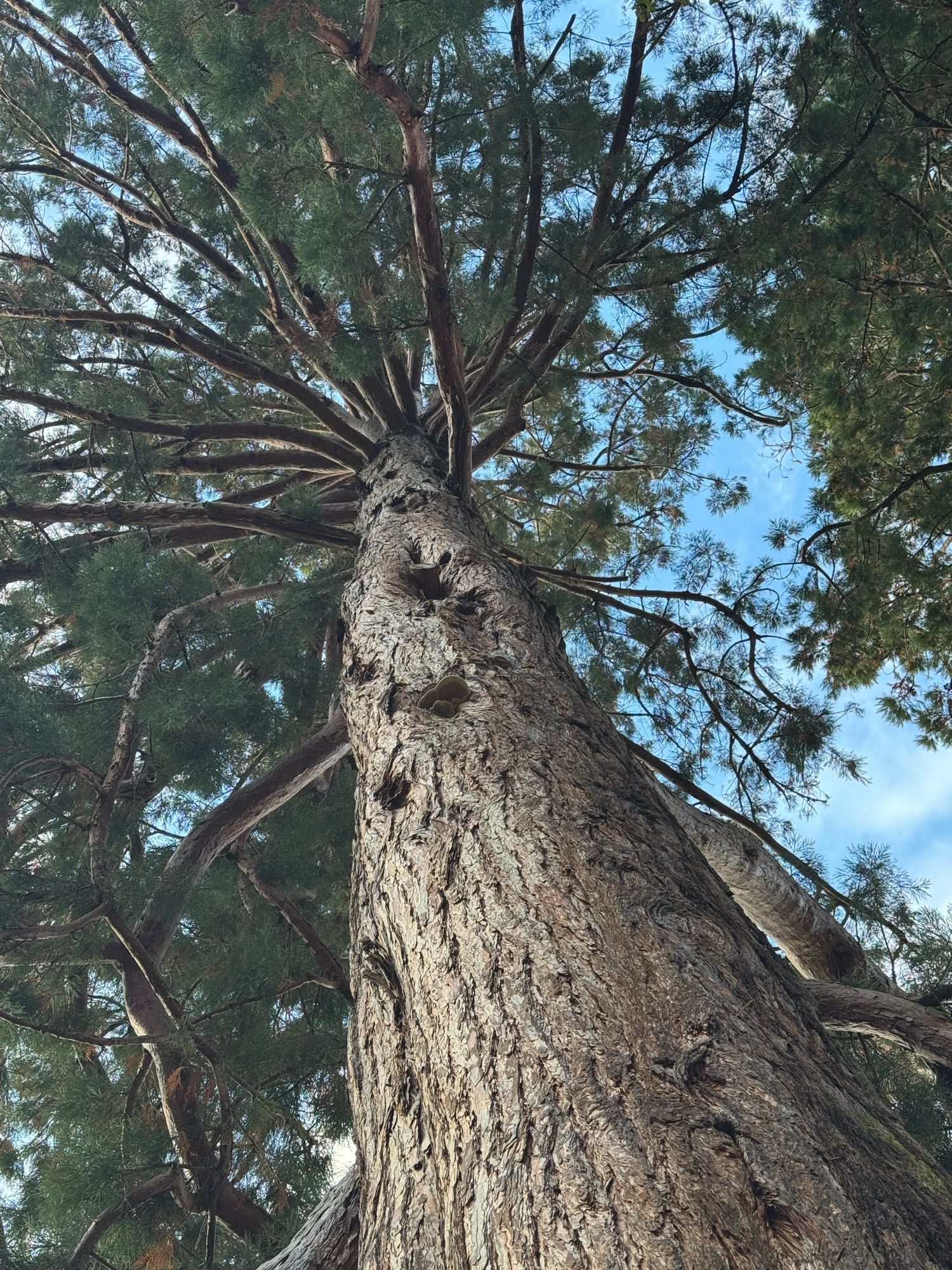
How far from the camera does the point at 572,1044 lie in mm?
1134

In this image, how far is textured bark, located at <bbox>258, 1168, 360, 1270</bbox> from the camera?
1854 millimetres

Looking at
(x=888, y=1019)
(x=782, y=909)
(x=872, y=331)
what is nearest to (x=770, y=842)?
(x=782, y=909)

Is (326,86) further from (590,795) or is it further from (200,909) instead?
(200,909)

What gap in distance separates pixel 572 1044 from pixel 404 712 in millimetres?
1022

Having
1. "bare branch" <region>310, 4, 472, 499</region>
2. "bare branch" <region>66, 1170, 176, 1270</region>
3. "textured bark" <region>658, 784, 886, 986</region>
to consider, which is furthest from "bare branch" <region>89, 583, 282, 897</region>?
"textured bark" <region>658, 784, 886, 986</region>

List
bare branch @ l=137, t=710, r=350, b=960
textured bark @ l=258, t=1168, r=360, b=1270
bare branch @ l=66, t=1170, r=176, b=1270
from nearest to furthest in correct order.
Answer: textured bark @ l=258, t=1168, r=360, b=1270 < bare branch @ l=66, t=1170, r=176, b=1270 < bare branch @ l=137, t=710, r=350, b=960

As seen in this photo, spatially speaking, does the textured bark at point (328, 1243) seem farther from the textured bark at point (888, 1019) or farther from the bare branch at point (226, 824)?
the bare branch at point (226, 824)

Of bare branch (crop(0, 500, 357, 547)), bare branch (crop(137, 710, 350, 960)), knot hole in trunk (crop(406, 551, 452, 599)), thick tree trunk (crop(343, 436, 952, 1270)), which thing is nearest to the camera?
thick tree trunk (crop(343, 436, 952, 1270))

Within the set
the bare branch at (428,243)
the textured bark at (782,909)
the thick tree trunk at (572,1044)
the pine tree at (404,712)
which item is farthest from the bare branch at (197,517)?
the thick tree trunk at (572,1044)

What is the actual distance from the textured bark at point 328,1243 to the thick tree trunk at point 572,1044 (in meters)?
0.54

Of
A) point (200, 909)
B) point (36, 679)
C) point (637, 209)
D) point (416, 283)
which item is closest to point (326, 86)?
point (416, 283)

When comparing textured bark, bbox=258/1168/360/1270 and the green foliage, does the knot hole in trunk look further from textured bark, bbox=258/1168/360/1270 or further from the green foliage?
the green foliage

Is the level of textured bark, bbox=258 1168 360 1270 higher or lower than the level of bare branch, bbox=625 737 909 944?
lower

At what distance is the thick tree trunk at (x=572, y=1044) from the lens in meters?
0.97
